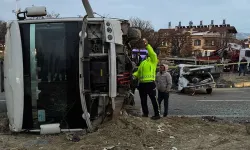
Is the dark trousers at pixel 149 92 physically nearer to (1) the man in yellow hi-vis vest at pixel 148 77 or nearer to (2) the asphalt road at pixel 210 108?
(1) the man in yellow hi-vis vest at pixel 148 77

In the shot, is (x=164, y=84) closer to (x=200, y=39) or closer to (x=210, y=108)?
(x=210, y=108)

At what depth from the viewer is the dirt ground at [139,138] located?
5681 millimetres

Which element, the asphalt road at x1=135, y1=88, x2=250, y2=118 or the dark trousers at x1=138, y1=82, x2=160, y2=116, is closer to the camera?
the dark trousers at x1=138, y1=82, x2=160, y2=116

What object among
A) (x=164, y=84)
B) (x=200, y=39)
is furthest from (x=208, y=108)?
(x=200, y=39)

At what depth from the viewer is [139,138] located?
591cm

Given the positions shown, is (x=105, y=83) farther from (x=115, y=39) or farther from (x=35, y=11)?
(x=35, y=11)

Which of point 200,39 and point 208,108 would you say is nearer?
point 208,108

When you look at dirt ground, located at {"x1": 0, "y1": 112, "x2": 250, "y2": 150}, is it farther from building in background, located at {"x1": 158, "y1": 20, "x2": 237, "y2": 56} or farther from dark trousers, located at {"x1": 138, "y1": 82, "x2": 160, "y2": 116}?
building in background, located at {"x1": 158, "y1": 20, "x2": 237, "y2": 56}

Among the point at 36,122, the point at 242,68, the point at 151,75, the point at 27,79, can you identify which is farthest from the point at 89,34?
the point at 242,68

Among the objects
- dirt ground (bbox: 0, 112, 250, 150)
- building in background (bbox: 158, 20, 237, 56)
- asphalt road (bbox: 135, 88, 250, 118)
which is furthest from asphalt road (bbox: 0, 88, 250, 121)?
building in background (bbox: 158, 20, 237, 56)

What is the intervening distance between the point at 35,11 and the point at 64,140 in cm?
228

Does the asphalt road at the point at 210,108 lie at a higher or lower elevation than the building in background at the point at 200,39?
lower

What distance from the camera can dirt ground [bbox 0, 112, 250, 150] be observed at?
5.68 metres

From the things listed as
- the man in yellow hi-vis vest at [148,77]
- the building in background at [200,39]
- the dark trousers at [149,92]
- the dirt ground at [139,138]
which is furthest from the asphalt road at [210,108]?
the building in background at [200,39]
